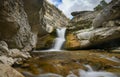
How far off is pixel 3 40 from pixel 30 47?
122 inches

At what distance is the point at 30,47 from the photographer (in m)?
13.4

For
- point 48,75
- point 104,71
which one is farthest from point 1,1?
point 104,71

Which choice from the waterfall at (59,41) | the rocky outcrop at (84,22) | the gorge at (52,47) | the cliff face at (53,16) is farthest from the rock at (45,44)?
the cliff face at (53,16)

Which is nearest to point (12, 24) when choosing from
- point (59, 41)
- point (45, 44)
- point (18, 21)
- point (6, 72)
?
point (18, 21)

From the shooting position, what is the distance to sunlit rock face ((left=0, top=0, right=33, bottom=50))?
9812 millimetres

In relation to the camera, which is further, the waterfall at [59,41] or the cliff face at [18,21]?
the waterfall at [59,41]

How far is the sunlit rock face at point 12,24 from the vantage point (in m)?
9.81

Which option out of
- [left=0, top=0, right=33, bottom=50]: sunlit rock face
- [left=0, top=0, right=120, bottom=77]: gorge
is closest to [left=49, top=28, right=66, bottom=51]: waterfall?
[left=0, top=0, right=120, bottom=77]: gorge

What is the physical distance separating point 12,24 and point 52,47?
8194 mm

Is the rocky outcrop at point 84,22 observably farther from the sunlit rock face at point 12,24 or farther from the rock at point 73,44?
the sunlit rock face at point 12,24

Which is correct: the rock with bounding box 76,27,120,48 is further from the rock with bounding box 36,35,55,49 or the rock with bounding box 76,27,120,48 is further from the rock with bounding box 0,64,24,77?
the rock with bounding box 0,64,24,77

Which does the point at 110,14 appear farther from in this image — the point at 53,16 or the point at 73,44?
the point at 53,16

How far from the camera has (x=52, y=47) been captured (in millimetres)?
18000

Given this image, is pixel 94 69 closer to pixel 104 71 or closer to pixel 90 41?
pixel 104 71
